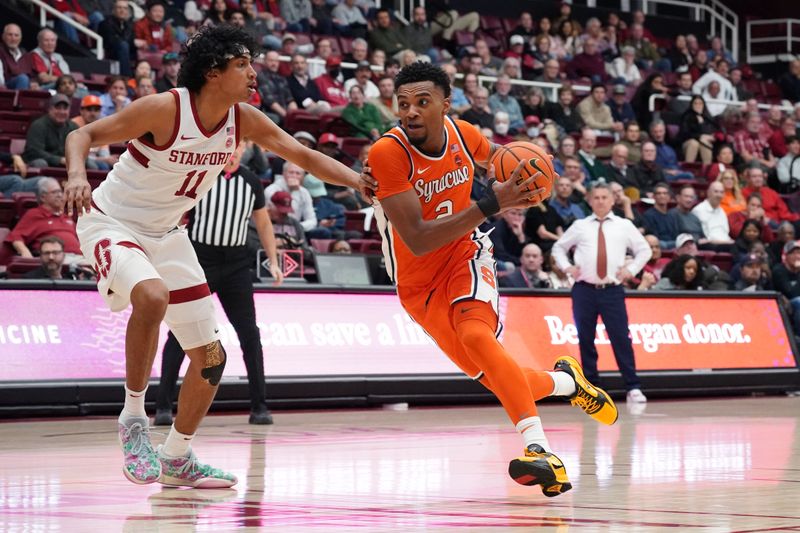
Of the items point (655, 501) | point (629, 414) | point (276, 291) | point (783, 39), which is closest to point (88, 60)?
point (276, 291)

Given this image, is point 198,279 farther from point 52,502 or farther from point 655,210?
point 655,210

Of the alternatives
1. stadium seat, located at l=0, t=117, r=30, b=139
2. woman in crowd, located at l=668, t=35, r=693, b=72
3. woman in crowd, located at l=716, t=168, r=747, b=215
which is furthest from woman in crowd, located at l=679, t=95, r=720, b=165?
stadium seat, located at l=0, t=117, r=30, b=139

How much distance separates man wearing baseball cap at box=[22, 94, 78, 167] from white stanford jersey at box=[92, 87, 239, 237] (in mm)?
7871

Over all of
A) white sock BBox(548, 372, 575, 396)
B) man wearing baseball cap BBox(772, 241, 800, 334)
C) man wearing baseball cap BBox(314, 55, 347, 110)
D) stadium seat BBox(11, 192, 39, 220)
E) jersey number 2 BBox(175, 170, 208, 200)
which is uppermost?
man wearing baseball cap BBox(314, 55, 347, 110)

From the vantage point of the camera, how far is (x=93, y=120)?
13.6 metres

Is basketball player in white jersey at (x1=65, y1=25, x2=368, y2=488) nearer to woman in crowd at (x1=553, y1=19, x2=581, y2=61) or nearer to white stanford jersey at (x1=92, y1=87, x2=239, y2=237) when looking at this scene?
white stanford jersey at (x1=92, y1=87, x2=239, y2=237)

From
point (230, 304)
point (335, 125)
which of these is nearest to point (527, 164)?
point (230, 304)

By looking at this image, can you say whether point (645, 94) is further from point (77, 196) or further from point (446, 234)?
point (77, 196)

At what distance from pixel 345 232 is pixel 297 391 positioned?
146 inches

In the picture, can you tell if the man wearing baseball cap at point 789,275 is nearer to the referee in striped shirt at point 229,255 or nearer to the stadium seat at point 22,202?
the referee in striped shirt at point 229,255

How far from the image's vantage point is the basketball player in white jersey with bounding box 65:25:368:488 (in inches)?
222

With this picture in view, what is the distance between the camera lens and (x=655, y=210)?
17.7 m

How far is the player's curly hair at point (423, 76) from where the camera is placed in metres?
5.89

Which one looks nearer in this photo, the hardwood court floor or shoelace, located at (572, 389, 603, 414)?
the hardwood court floor
